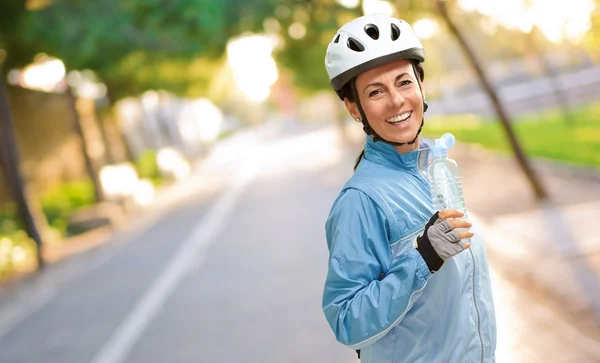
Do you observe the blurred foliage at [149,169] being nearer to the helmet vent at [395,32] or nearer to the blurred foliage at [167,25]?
the blurred foliage at [167,25]

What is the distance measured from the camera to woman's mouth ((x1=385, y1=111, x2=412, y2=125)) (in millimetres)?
2350

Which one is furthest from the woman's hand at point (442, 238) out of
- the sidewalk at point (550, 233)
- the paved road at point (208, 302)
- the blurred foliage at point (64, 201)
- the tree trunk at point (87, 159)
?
the tree trunk at point (87, 159)

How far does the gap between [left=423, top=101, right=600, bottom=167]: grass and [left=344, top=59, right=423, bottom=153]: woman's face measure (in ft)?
34.9

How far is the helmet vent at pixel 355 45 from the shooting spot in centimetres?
234

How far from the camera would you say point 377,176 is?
2.34 m

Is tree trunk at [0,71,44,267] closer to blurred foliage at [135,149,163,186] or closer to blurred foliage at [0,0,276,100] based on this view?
blurred foliage at [0,0,276,100]

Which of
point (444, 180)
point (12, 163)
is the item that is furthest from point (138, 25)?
point (444, 180)

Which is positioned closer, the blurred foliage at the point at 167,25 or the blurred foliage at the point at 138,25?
the blurred foliage at the point at 138,25

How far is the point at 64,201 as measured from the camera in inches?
1038

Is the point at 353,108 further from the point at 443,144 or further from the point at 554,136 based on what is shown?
the point at 554,136

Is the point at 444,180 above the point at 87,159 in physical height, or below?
below

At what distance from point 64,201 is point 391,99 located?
84.4ft

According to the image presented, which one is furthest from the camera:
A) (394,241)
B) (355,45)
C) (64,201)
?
(64,201)

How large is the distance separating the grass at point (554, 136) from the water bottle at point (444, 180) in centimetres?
1058
